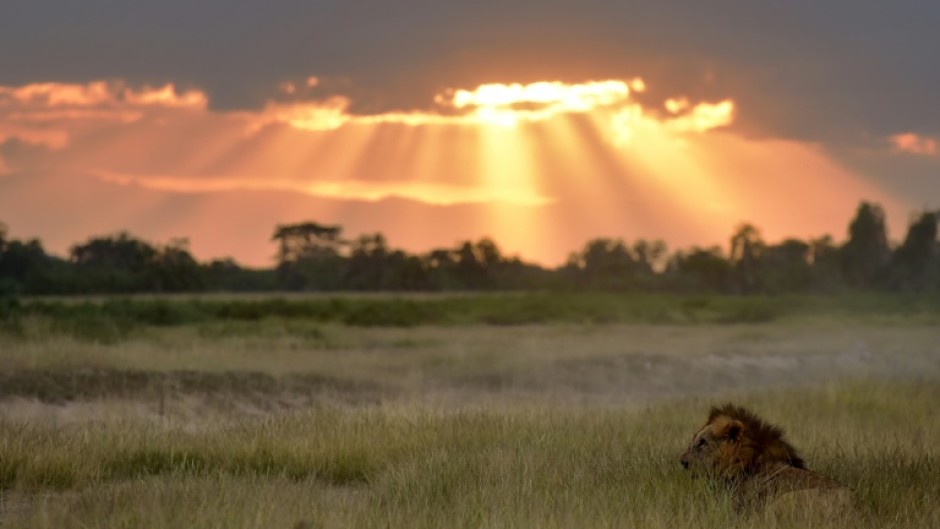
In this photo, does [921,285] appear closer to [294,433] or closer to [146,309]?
[146,309]

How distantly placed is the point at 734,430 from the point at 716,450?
221 mm

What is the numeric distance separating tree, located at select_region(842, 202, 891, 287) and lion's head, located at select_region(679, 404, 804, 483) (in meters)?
81.9

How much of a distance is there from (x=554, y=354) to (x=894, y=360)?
10.2 m

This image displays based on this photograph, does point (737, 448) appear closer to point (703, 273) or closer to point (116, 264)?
point (116, 264)

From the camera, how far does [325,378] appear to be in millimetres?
21359

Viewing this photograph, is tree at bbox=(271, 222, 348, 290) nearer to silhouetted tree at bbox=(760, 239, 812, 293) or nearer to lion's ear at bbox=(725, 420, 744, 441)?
silhouetted tree at bbox=(760, 239, 812, 293)

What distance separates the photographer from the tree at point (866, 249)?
284ft

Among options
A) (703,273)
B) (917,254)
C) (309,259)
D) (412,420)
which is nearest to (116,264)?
(309,259)

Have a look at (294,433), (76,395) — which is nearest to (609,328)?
(76,395)

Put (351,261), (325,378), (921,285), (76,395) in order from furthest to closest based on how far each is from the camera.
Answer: (351,261) → (921,285) → (325,378) → (76,395)

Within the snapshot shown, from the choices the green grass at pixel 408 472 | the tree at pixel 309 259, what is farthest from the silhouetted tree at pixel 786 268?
the green grass at pixel 408 472

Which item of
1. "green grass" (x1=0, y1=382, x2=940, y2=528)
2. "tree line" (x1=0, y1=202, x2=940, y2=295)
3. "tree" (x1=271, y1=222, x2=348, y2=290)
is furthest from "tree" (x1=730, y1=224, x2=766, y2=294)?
"green grass" (x1=0, y1=382, x2=940, y2=528)

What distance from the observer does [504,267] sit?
9650 centimetres

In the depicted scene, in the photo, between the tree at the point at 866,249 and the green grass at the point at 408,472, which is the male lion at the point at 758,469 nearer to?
the green grass at the point at 408,472
